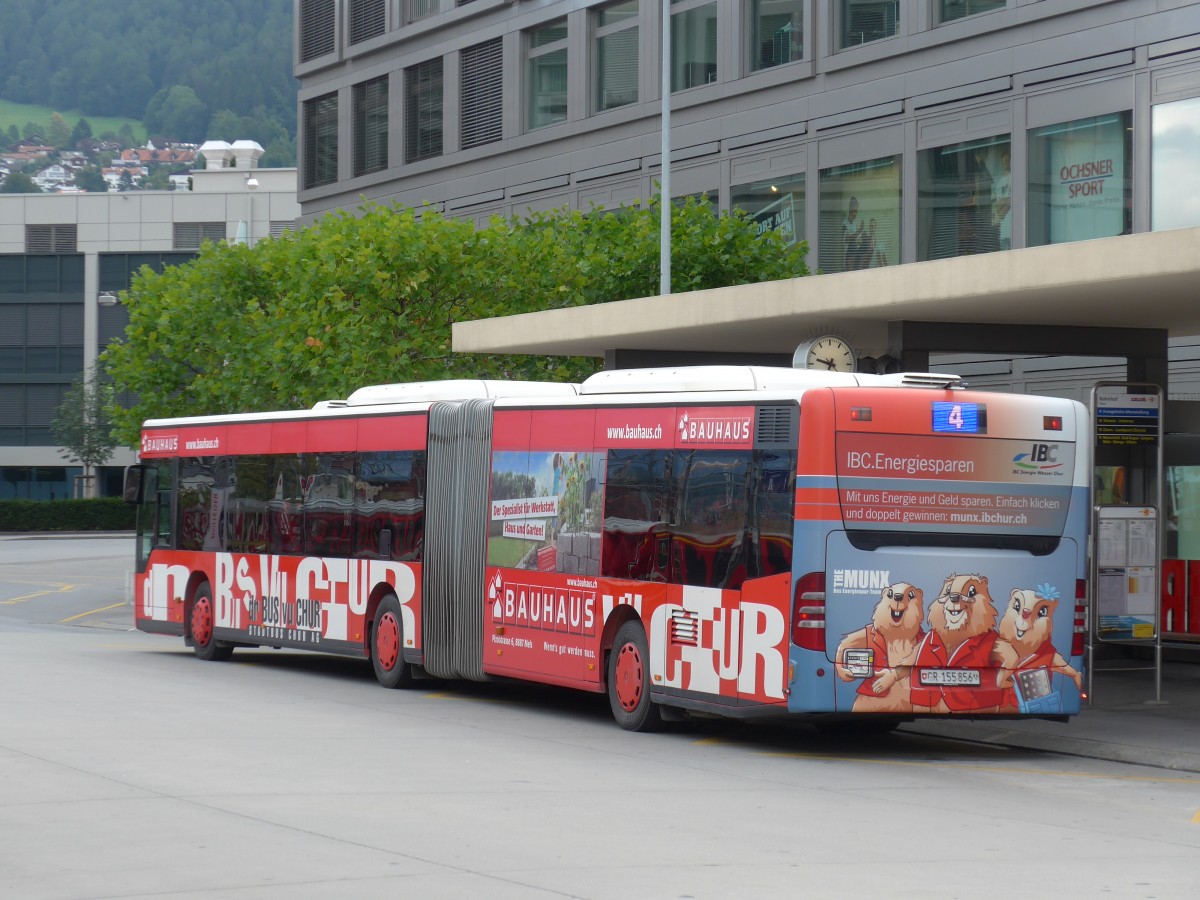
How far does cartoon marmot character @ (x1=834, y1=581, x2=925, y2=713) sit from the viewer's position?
13664 mm

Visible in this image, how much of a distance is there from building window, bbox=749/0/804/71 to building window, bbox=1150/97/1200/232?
8.62 m

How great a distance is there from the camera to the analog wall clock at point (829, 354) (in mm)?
19750

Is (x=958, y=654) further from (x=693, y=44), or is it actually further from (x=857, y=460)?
(x=693, y=44)

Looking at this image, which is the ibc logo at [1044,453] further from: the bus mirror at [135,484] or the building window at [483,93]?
the building window at [483,93]

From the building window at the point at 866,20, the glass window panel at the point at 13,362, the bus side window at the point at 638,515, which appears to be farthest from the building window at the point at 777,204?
the glass window panel at the point at 13,362

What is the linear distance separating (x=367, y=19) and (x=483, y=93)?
20.3 ft

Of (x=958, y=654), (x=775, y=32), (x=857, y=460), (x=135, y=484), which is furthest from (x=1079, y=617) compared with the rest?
(x=775, y=32)

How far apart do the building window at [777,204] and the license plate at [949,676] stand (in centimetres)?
1925

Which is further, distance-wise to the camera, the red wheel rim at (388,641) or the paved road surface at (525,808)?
Result: the red wheel rim at (388,641)

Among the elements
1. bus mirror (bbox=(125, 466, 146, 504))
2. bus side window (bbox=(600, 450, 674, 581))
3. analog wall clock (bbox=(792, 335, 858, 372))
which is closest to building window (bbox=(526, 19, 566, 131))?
bus mirror (bbox=(125, 466, 146, 504))

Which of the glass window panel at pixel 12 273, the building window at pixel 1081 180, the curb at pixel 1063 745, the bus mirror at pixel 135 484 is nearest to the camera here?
the curb at pixel 1063 745

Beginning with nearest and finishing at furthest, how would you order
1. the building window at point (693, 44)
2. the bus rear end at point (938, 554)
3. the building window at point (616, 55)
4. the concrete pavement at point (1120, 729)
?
the bus rear end at point (938, 554) < the concrete pavement at point (1120, 729) < the building window at point (693, 44) < the building window at point (616, 55)

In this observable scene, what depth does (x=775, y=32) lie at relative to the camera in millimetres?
33969

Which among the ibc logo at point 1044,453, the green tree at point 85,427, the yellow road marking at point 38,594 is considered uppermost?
the green tree at point 85,427
